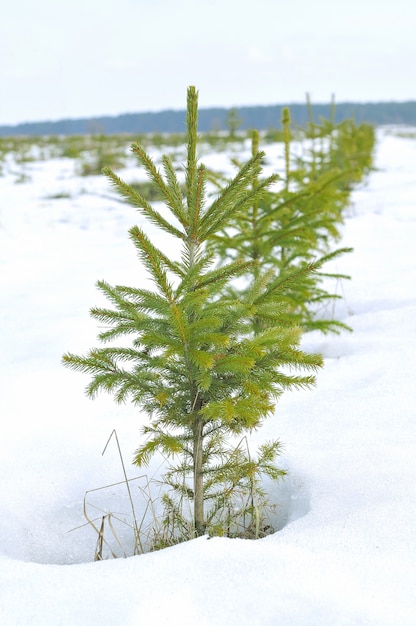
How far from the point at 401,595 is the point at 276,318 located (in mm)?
970

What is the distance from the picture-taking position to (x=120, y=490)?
8.39 ft

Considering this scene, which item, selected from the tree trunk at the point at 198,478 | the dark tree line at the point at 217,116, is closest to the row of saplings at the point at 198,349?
the tree trunk at the point at 198,478

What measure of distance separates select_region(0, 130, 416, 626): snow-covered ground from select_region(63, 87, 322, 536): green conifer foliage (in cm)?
33

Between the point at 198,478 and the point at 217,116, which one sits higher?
the point at 217,116

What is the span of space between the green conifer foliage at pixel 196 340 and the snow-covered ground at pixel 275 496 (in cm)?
33

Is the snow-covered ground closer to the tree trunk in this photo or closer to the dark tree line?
the tree trunk

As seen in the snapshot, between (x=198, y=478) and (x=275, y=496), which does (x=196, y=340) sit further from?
(x=275, y=496)

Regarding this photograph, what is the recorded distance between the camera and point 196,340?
1.92 m

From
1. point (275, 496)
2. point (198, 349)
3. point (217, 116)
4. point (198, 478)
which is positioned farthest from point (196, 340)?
point (217, 116)

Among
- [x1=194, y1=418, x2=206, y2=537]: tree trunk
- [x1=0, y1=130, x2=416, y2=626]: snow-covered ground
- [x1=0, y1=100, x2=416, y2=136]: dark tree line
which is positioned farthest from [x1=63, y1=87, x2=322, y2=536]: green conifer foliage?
[x1=0, y1=100, x2=416, y2=136]: dark tree line

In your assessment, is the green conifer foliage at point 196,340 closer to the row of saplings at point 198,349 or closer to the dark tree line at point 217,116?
the row of saplings at point 198,349

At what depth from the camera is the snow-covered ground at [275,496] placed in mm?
1623

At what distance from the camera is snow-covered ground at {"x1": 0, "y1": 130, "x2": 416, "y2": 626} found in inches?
63.9

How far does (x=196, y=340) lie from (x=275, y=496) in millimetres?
909
